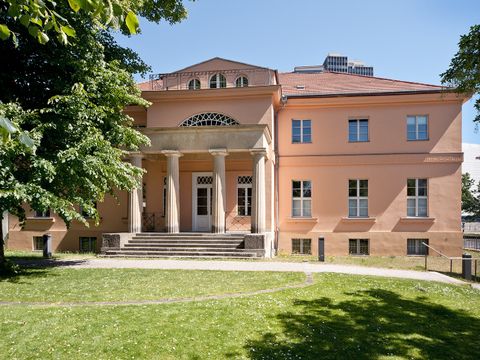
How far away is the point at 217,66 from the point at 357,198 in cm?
1021

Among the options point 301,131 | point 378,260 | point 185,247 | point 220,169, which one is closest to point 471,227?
point 301,131

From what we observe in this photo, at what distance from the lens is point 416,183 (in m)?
20.7

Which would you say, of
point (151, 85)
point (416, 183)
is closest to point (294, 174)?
point (416, 183)

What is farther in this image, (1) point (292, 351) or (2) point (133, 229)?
(2) point (133, 229)

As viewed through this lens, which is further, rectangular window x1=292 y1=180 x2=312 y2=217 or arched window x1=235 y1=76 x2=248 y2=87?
rectangular window x1=292 y1=180 x2=312 y2=217

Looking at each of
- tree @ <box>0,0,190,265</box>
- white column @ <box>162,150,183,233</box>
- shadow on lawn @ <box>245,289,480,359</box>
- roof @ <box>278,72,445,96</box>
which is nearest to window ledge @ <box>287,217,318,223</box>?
white column @ <box>162,150,183,233</box>

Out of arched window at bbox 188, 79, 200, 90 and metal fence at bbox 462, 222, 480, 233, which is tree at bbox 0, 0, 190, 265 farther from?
metal fence at bbox 462, 222, 480, 233

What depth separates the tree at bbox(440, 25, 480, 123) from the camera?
9.04m

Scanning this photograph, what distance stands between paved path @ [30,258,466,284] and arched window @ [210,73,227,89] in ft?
32.8

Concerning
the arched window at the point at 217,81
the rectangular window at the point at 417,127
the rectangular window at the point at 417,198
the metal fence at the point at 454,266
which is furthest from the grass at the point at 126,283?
the rectangular window at the point at 417,127

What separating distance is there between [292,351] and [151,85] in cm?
1883

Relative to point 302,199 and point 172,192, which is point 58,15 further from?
point 302,199

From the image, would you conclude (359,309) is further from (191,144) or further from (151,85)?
(151,85)

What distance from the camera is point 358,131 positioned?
2122 cm
